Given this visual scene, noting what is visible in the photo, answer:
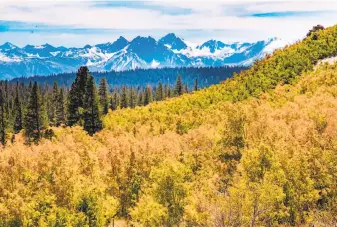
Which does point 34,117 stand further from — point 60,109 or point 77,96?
point 60,109

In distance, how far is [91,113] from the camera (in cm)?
8362

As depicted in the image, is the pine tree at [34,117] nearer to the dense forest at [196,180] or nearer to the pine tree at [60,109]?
the dense forest at [196,180]

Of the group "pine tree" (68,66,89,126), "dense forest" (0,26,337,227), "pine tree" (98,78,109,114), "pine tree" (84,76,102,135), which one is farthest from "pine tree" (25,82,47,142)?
"pine tree" (98,78,109,114)

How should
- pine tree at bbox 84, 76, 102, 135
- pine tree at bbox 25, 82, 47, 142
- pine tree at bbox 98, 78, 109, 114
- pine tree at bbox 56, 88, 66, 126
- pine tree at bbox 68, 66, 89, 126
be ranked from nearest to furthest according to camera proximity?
1. pine tree at bbox 84, 76, 102, 135
2. pine tree at bbox 68, 66, 89, 126
3. pine tree at bbox 25, 82, 47, 142
4. pine tree at bbox 56, 88, 66, 126
5. pine tree at bbox 98, 78, 109, 114

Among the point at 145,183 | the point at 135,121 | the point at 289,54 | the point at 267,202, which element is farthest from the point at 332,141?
the point at 289,54

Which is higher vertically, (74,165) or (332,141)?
(332,141)

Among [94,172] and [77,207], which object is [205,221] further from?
[94,172]

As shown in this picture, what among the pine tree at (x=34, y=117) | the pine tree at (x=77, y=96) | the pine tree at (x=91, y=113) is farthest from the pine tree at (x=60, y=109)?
the pine tree at (x=91, y=113)

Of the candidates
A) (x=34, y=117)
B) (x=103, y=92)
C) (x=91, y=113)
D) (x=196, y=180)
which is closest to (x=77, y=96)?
(x=91, y=113)

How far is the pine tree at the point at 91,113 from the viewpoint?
3285 inches

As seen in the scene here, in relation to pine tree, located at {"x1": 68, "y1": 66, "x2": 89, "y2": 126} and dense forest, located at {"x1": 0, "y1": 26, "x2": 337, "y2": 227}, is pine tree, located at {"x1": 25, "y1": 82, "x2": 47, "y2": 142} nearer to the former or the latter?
pine tree, located at {"x1": 68, "y1": 66, "x2": 89, "y2": 126}

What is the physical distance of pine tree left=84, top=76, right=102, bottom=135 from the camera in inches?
3285

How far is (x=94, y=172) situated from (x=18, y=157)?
12224 mm

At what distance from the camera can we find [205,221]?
2995cm
